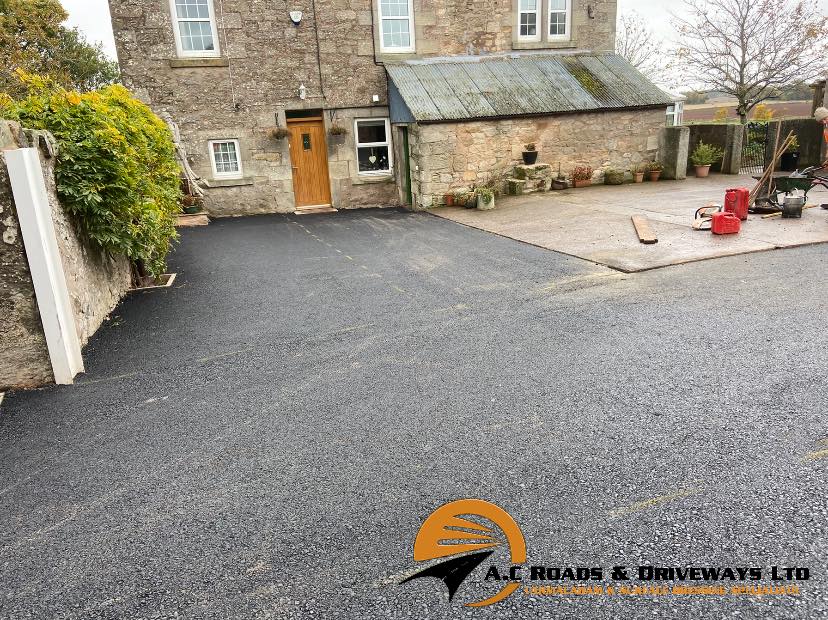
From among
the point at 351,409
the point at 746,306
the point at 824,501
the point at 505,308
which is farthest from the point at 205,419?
the point at 746,306

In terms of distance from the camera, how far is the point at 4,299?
489 cm

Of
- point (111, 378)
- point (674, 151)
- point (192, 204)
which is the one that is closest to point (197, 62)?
point (192, 204)

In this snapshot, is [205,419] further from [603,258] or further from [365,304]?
[603,258]

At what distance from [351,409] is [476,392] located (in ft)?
3.31

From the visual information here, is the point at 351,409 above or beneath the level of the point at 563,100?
beneath

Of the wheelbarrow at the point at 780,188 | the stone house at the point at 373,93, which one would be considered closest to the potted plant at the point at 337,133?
the stone house at the point at 373,93

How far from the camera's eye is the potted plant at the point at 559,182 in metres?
16.1

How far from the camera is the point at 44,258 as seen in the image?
493 centimetres

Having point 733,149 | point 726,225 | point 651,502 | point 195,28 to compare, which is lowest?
point 651,502

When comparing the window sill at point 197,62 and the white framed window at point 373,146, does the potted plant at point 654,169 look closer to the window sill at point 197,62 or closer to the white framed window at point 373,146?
the white framed window at point 373,146

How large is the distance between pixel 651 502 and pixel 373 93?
1472cm

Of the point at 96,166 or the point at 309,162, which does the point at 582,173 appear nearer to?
the point at 309,162

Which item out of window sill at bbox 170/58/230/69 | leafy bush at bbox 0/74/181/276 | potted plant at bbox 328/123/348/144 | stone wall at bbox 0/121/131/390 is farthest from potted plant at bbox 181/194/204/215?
stone wall at bbox 0/121/131/390

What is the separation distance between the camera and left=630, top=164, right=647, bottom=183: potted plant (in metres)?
16.7
